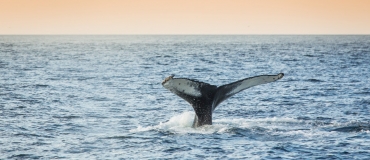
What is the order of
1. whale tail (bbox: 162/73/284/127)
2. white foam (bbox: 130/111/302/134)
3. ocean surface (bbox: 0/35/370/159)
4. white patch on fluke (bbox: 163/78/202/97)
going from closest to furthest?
white patch on fluke (bbox: 163/78/202/97) → whale tail (bbox: 162/73/284/127) → ocean surface (bbox: 0/35/370/159) → white foam (bbox: 130/111/302/134)

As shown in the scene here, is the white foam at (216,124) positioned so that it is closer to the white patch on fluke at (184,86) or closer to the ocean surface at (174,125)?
the ocean surface at (174,125)

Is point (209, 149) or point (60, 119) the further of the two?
point (60, 119)

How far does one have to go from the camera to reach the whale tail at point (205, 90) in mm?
12609

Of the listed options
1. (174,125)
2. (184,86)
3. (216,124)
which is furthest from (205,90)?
(174,125)

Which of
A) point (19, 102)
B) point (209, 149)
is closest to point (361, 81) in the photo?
point (19, 102)

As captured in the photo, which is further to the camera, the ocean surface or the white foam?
the white foam

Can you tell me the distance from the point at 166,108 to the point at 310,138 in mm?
8608

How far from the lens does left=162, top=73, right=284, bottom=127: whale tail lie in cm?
1261

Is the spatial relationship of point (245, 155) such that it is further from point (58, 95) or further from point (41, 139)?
point (58, 95)

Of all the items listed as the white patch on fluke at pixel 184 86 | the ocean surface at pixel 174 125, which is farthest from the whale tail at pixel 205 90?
the ocean surface at pixel 174 125

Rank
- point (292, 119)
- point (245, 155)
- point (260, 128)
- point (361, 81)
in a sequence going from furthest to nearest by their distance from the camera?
1. point (361, 81)
2. point (292, 119)
3. point (260, 128)
4. point (245, 155)

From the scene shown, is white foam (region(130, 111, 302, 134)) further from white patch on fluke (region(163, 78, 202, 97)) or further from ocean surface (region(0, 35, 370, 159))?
white patch on fluke (region(163, 78, 202, 97))

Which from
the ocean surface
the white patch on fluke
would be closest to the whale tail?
the white patch on fluke

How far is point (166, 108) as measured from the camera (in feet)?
72.7
